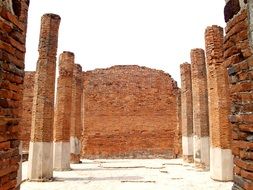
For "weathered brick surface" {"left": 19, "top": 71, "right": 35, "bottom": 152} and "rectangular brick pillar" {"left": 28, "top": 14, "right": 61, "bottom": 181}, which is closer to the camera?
"rectangular brick pillar" {"left": 28, "top": 14, "right": 61, "bottom": 181}

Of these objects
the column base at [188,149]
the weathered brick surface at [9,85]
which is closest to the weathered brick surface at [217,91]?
the column base at [188,149]

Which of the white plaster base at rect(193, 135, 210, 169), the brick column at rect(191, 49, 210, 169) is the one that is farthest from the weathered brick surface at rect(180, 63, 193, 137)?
the white plaster base at rect(193, 135, 210, 169)

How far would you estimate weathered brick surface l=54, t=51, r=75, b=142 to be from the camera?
14805 millimetres

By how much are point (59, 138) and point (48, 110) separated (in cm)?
307

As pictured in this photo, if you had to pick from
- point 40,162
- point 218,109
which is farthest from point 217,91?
point 40,162

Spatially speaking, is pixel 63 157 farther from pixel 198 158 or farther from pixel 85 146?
pixel 85 146

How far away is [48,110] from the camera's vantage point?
11.9 meters

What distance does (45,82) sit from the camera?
471 inches

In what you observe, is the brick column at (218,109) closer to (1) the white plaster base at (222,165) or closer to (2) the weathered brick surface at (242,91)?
(1) the white plaster base at (222,165)

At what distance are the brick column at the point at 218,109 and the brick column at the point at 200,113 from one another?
366 centimetres

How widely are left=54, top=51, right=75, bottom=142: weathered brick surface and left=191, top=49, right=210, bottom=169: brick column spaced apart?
627 centimetres

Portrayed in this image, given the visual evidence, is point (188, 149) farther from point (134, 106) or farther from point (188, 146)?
point (134, 106)

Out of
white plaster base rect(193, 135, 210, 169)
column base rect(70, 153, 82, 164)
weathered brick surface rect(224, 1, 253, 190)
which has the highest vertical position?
weathered brick surface rect(224, 1, 253, 190)

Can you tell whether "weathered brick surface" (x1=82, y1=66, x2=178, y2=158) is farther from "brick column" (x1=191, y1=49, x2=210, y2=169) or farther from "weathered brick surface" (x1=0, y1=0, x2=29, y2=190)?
"weathered brick surface" (x1=0, y1=0, x2=29, y2=190)
